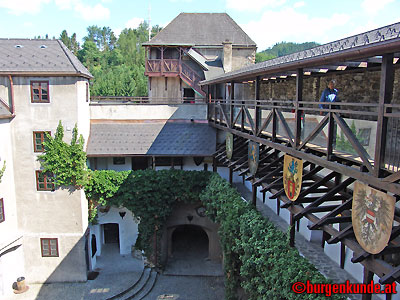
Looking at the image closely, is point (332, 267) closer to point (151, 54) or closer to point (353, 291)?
point (353, 291)

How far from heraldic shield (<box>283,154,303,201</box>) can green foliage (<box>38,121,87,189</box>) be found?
466 inches

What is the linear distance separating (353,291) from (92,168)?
50.2 feet

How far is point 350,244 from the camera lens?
6.65m

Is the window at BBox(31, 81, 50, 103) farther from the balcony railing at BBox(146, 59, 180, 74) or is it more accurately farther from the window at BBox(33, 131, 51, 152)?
the balcony railing at BBox(146, 59, 180, 74)

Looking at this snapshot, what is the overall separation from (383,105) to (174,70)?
22568 millimetres

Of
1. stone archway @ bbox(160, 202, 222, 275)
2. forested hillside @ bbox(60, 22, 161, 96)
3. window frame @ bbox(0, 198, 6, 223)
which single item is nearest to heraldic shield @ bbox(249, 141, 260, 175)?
stone archway @ bbox(160, 202, 222, 275)

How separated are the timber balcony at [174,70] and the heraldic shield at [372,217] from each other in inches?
838

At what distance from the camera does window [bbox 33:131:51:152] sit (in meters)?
17.8

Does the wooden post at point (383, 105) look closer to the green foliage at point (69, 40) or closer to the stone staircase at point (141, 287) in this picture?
the stone staircase at point (141, 287)

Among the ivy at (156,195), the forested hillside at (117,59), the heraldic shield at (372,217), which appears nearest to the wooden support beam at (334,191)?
the heraldic shield at (372,217)

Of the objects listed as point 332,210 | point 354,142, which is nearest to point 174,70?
point 332,210

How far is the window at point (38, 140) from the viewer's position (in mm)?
17772

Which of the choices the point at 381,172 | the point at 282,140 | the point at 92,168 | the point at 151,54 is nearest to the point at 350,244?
the point at 381,172

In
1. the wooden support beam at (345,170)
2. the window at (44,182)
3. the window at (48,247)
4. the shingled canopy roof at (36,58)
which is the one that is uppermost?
the shingled canopy roof at (36,58)
